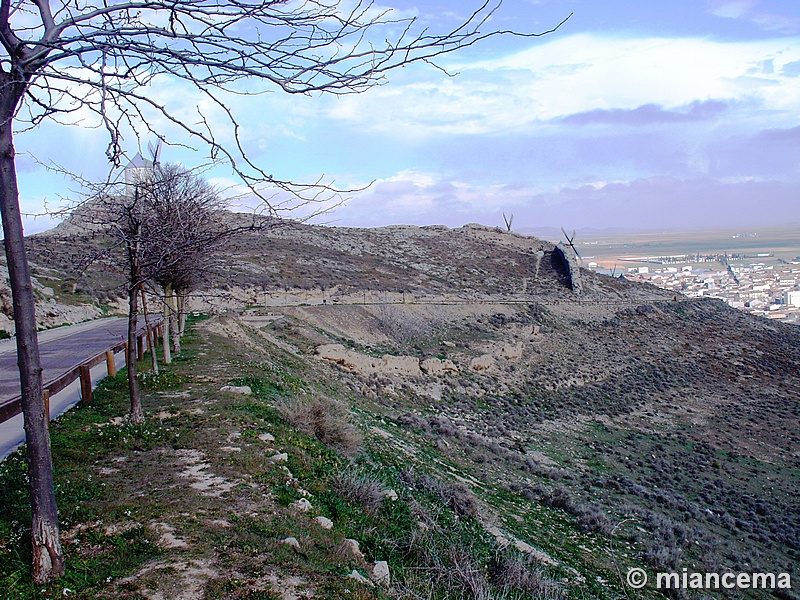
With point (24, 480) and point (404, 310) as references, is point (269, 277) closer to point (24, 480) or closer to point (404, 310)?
point (404, 310)

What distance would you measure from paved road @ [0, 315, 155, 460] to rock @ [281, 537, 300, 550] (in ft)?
13.6

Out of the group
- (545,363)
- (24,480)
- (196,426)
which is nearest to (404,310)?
(545,363)

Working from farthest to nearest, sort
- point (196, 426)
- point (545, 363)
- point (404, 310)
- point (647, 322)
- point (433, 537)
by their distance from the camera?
1. point (647, 322)
2. point (404, 310)
3. point (545, 363)
4. point (196, 426)
5. point (433, 537)

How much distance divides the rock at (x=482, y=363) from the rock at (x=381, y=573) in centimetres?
2113

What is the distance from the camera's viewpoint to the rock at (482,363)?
2638cm

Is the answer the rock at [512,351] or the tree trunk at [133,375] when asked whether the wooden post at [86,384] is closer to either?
the tree trunk at [133,375]

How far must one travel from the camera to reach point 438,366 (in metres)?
24.2

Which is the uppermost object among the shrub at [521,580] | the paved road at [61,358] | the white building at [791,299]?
the paved road at [61,358]

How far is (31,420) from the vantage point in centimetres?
388

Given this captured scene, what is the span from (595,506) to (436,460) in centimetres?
367

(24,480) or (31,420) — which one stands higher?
(31,420)

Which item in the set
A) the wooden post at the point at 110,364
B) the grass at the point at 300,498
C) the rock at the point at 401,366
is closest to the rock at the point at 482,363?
the rock at the point at 401,366

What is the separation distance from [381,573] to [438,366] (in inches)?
751

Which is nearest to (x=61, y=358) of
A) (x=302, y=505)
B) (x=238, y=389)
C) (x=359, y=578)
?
(x=238, y=389)
